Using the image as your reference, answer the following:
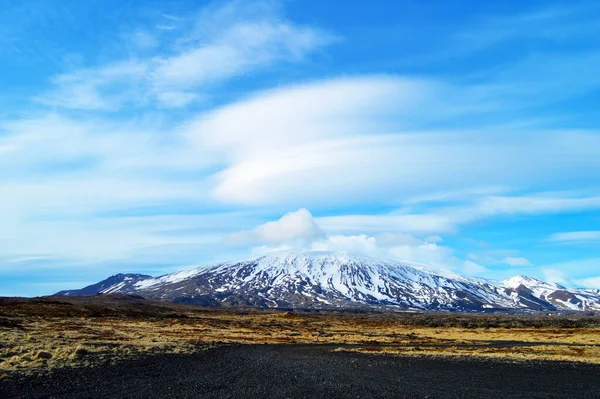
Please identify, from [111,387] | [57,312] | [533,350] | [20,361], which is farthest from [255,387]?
[57,312]

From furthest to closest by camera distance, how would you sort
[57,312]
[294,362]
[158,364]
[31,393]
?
[57,312] < [294,362] < [158,364] < [31,393]

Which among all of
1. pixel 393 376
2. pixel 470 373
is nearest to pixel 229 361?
pixel 393 376

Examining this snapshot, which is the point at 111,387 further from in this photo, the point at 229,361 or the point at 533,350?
the point at 533,350

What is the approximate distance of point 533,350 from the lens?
42688 mm

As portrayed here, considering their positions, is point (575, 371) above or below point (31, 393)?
below

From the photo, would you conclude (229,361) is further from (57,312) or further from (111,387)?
(57,312)

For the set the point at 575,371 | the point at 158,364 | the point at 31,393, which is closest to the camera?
the point at 31,393

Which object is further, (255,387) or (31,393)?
(255,387)

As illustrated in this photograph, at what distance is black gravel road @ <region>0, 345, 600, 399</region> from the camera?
1862 centimetres

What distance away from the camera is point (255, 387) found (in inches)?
795

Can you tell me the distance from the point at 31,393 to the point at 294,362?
16.3 m

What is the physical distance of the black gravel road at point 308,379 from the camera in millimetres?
18625

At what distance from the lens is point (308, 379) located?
22.7 meters

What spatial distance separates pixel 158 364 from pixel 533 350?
31069 mm
